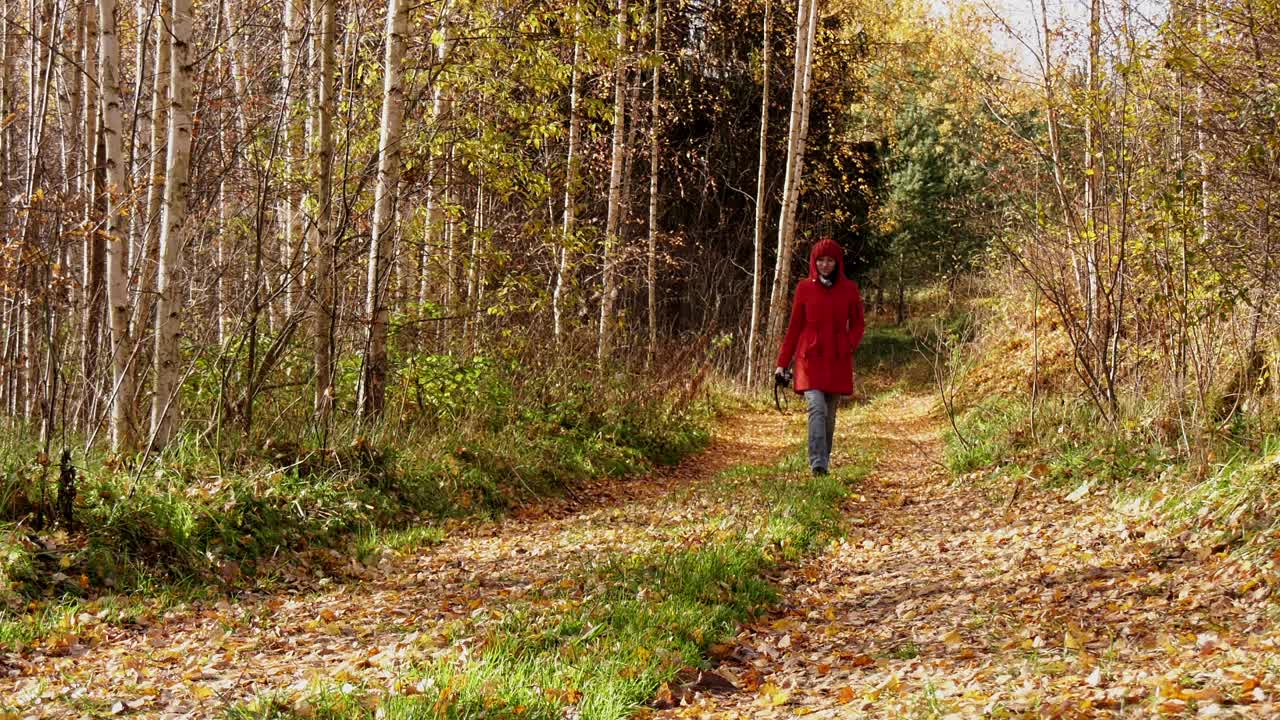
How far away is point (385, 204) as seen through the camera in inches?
343

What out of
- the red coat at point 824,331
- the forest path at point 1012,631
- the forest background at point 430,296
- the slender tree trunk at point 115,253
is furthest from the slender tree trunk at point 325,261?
the forest path at point 1012,631

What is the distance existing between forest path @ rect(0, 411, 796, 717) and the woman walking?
72.7 inches

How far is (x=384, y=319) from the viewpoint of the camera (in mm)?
8766

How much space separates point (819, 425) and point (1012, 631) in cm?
453

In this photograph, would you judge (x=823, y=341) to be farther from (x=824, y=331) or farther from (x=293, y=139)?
(x=293, y=139)

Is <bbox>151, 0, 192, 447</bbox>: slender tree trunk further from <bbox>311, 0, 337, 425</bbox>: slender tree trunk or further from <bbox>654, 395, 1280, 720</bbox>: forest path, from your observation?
<bbox>654, 395, 1280, 720</bbox>: forest path

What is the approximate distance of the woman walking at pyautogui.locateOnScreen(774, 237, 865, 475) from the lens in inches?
352

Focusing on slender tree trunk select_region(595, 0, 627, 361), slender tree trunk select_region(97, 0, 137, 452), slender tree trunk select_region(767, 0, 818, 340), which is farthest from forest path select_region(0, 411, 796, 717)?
slender tree trunk select_region(767, 0, 818, 340)

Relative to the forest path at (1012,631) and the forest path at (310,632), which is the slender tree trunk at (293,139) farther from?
the forest path at (1012,631)

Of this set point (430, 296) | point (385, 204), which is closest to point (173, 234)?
point (385, 204)

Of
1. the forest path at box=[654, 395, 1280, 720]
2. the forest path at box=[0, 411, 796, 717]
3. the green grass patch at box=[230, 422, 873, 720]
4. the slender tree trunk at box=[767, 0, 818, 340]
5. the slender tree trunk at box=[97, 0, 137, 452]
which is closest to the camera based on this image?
the forest path at box=[654, 395, 1280, 720]

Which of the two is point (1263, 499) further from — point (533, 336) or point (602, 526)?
point (533, 336)

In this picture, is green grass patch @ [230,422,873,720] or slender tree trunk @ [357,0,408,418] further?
slender tree trunk @ [357,0,408,418]

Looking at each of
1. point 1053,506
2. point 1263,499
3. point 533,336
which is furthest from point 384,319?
point 1263,499
